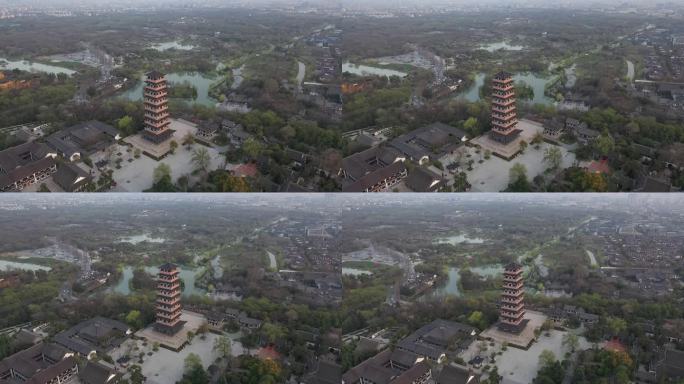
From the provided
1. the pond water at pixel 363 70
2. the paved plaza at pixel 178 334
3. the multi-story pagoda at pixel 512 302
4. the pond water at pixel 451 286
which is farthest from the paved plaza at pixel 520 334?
the paved plaza at pixel 178 334

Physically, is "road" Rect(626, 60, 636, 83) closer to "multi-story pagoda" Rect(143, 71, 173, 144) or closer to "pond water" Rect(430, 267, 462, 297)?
"pond water" Rect(430, 267, 462, 297)

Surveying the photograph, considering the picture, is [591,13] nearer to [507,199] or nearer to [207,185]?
[507,199]

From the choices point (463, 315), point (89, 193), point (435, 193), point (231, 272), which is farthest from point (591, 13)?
point (89, 193)

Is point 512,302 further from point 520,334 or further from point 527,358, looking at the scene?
point 527,358

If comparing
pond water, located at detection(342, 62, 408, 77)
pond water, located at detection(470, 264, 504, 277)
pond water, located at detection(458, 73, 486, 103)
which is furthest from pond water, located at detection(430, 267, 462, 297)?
pond water, located at detection(342, 62, 408, 77)

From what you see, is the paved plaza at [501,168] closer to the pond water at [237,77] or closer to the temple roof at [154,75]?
the pond water at [237,77]
